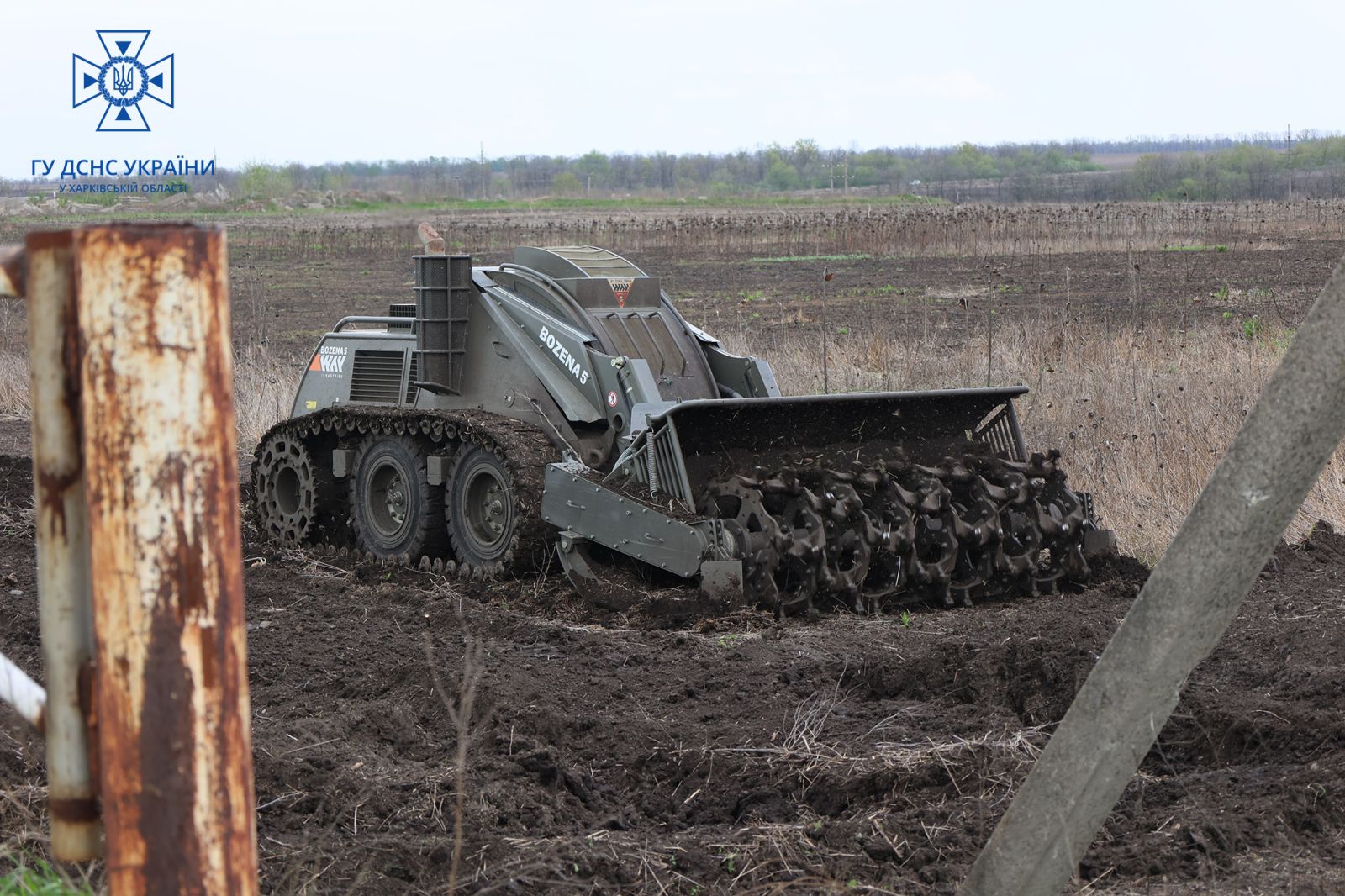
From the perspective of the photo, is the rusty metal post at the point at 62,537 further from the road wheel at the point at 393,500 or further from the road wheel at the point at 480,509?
the road wheel at the point at 393,500

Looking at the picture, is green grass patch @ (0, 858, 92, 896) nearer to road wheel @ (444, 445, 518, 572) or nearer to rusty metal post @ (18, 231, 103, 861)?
rusty metal post @ (18, 231, 103, 861)

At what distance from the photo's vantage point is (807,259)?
40031 millimetres

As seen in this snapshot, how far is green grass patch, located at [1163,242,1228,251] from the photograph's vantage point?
37.1 meters

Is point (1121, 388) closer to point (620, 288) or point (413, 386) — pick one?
point (620, 288)

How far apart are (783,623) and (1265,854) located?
12.7 feet

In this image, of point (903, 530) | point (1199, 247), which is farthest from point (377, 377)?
point (1199, 247)

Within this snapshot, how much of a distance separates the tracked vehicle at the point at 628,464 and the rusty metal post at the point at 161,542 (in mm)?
6258

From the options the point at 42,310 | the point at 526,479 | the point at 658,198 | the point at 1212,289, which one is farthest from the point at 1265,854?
the point at 658,198

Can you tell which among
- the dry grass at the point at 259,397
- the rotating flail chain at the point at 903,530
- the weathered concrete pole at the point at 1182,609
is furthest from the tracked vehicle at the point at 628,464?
the weathered concrete pole at the point at 1182,609

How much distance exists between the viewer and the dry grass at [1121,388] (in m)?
10.9

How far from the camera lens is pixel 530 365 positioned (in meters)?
9.80

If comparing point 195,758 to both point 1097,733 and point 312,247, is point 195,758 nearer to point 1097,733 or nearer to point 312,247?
point 1097,733

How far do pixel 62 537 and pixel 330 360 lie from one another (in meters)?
9.39

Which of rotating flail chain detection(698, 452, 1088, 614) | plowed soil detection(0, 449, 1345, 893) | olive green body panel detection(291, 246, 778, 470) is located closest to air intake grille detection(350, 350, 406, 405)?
olive green body panel detection(291, 246, 778, 470)
